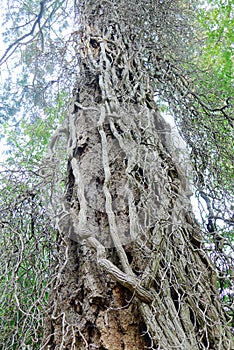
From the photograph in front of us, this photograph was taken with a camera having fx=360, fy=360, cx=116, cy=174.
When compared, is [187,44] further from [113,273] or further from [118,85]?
[113,273]

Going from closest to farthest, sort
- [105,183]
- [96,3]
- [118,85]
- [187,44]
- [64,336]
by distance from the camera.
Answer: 1. [64,336]
2. [105,183]
3. [118,85]
4. [96,3]
5. [187,44]

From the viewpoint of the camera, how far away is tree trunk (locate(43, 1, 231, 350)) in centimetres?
72

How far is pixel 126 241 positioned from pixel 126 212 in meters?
0.10

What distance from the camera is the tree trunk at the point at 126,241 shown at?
0.72 metres

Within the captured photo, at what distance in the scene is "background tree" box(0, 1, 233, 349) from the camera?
2.40 feet

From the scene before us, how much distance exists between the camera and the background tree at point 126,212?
73 centimetres

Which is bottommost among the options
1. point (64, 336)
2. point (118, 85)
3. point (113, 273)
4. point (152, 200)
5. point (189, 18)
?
point (64, 336)

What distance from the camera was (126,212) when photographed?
93 cm

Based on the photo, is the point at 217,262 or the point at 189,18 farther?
the point at 189,18

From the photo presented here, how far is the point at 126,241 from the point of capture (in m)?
0.86

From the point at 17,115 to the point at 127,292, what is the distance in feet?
5.74

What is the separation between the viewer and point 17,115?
89.0 inches

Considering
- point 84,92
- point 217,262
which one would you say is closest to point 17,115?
point 84,92

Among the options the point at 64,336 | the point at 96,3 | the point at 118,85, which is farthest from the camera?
the point at 96,3
